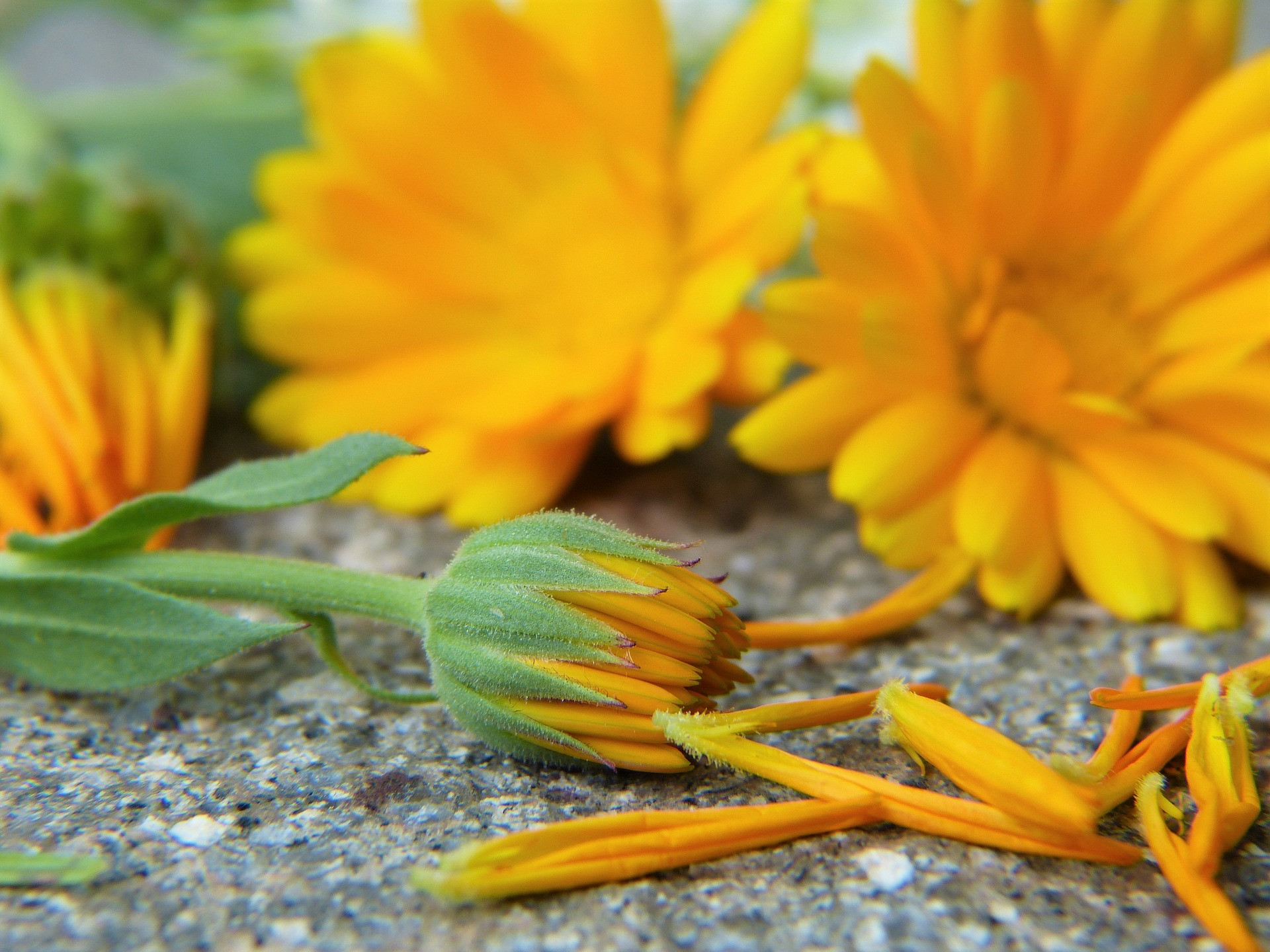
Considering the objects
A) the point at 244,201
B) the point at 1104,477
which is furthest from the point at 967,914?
the point at 244,201

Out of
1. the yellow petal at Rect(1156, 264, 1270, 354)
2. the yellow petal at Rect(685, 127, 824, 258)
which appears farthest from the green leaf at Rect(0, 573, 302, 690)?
the yellow petal at Rect(1156, 264, 1270, 354)

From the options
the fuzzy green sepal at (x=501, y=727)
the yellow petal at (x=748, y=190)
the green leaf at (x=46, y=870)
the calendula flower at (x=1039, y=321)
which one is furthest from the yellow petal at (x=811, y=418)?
the green leaf at (x=46, y=870)

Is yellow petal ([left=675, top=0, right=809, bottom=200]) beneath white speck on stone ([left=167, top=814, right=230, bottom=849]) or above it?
above

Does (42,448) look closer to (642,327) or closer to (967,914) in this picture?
(642,327)

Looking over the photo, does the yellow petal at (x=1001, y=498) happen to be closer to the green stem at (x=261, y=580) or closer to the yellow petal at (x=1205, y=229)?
the yellow petal at (x=1205, y=229)

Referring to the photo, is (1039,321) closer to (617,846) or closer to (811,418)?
(811,418)

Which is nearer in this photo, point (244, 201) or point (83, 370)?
point (83, 370)

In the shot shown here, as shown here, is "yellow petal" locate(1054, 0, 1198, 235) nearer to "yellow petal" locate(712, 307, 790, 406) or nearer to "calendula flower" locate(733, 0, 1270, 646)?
"calendula flower" locate(733, 0, 1270, 646)
